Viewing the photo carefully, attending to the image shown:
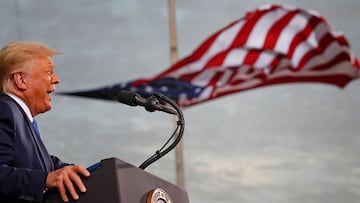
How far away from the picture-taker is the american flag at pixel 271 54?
12.8 meters

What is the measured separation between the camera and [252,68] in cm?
1444

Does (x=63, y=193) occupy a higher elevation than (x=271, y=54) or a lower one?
lower

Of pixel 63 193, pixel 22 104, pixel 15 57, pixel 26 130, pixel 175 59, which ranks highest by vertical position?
pixel 175 59

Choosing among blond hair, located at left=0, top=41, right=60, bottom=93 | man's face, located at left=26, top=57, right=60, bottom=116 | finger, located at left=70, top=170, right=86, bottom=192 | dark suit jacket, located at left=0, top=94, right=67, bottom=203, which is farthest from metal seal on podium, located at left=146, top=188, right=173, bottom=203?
blond hair, located at left=0, top=41, right=60, bottom=93

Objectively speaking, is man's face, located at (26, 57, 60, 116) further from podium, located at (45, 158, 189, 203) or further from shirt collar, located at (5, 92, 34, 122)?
podium, located at (45, 158, 189, 203)

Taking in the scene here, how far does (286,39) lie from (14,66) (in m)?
10.5

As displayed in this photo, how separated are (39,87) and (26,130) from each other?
6.6 inches

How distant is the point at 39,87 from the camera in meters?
2.57

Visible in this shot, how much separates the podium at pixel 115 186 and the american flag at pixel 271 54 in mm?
10488

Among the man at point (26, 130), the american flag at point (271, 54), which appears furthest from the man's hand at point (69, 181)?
the american flag at point (271, 54)

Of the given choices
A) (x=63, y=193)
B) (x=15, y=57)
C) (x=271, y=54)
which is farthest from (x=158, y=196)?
(x=271, y=54)

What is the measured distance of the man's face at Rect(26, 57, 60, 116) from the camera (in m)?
2.56

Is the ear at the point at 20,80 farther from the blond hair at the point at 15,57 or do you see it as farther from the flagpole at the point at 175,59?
the flagpole at the point at 175,59

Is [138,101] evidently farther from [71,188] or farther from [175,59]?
[175,59]
